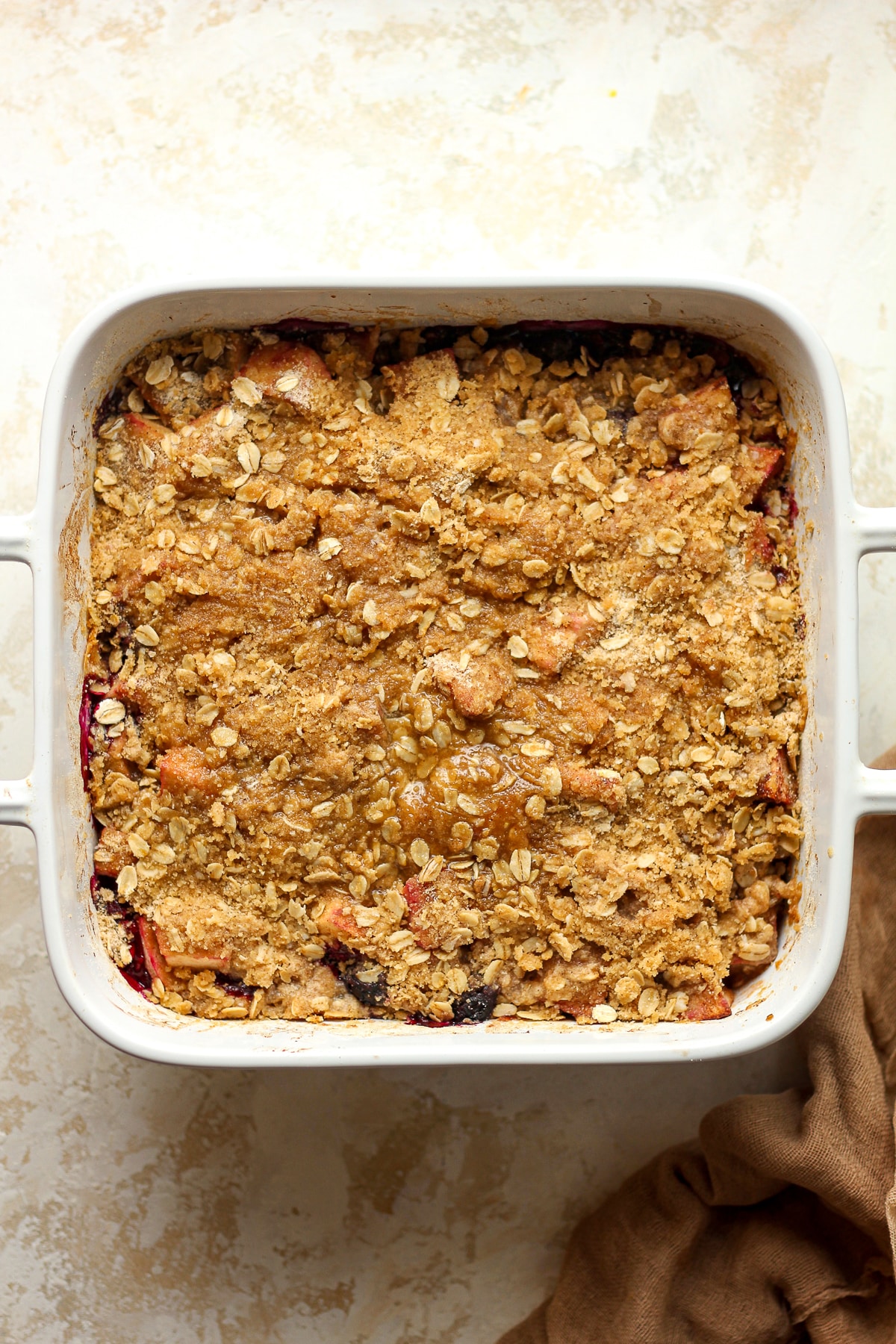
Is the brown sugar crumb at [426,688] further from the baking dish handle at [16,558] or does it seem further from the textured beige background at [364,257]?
the textured beige background at [364,257]

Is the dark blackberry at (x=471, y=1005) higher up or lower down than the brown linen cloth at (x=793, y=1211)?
higher up

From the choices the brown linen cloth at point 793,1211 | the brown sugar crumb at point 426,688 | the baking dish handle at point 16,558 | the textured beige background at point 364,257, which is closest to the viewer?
the baking dish handle at point 16,558

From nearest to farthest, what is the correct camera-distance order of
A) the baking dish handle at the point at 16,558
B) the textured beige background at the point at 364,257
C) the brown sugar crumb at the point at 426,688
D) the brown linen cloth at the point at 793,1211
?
1. the baking dish handle at the point at 16,558
2. the brown sugar crumb at the point at 426,688
3. the brown linen cloth at the point at 793,1211
4. the textured beige background at the point at 364,257

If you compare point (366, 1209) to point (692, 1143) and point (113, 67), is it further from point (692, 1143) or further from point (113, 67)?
point (113, 67)

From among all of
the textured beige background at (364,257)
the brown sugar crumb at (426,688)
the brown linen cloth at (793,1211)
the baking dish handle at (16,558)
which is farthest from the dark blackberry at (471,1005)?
the baking dish handle at (16,558)

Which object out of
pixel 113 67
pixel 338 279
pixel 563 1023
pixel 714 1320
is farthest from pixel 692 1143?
pixel 113 67

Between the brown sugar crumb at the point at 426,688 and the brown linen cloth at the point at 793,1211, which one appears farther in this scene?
the brown linen cloth at the point at 793,1211
